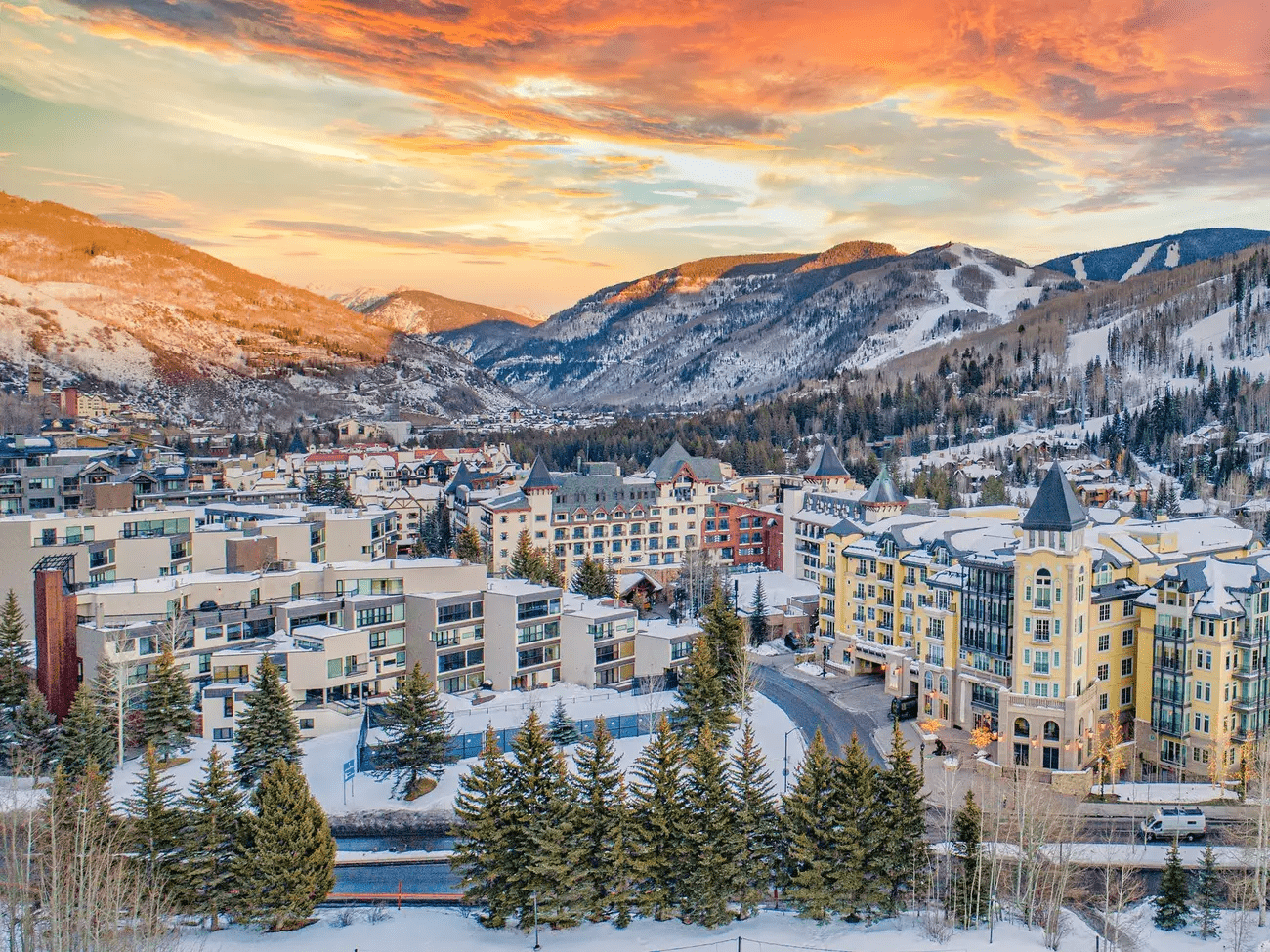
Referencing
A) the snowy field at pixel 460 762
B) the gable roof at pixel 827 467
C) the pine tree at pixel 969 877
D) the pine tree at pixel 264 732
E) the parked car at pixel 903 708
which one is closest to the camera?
the pine tree at pixel 969 877

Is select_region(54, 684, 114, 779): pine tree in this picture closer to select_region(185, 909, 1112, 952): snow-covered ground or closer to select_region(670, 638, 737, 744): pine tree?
select_region(185, 909, 1112, 952): snow-covered ground

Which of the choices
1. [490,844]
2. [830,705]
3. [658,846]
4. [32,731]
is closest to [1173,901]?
[658,846]

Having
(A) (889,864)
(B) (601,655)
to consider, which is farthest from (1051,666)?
(B) (601,655)

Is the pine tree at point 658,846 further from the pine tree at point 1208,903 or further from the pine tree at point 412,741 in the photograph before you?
the pine tree at point 1208,903

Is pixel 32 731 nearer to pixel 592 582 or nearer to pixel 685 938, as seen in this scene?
pixel 685 938

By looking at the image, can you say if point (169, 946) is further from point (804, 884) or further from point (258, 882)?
point (804, 884)

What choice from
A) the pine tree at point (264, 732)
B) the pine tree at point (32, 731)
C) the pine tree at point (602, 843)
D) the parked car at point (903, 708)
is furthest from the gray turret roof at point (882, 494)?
the pine tree at point (32, 731)

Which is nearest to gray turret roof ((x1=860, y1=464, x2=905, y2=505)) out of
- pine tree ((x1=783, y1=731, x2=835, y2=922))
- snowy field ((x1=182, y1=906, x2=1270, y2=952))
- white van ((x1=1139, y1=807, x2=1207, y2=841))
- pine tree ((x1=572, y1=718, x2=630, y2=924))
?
white van ((x1=1139, y1=807, x2=1207, y2=841))
